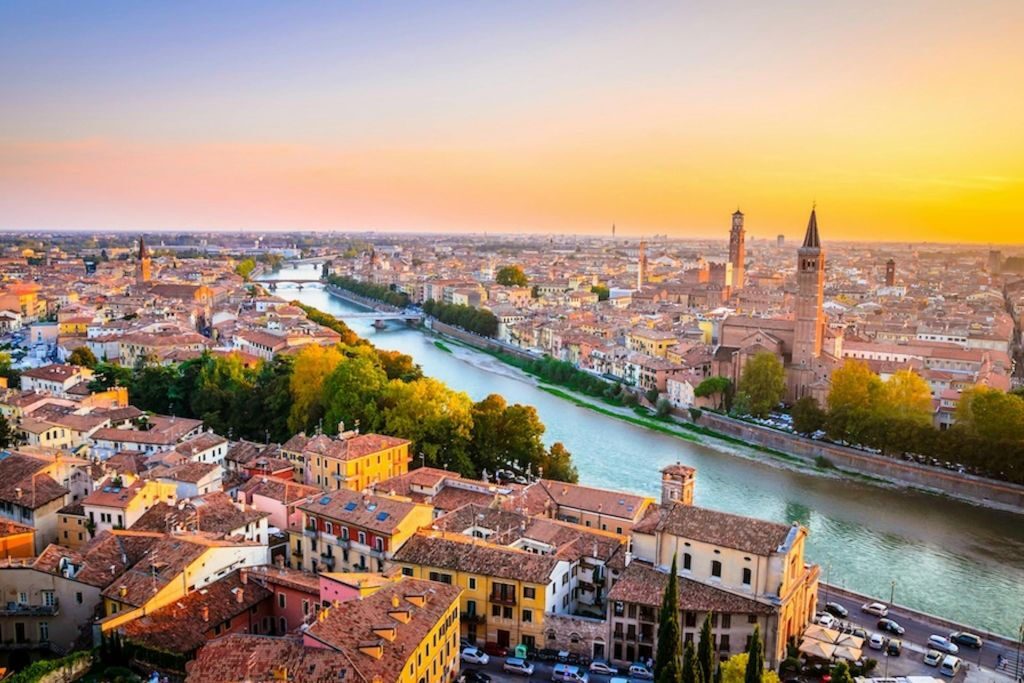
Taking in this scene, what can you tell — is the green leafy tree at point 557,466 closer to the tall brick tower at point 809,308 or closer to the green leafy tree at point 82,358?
the tall brick tower at point 809,308

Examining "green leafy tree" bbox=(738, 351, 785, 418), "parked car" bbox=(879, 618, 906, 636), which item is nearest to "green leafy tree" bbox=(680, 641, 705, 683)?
"parked car" bbox=(879, 618, 906, 636)

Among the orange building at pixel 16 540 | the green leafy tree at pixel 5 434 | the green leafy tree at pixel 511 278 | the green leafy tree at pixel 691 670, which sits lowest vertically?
the orange building at pixel 16 540

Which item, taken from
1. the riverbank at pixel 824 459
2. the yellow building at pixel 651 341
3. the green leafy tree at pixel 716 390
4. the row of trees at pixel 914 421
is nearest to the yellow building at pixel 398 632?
the riverbank at pixel 824 459

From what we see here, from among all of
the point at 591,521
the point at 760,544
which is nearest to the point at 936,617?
the point at 760,544

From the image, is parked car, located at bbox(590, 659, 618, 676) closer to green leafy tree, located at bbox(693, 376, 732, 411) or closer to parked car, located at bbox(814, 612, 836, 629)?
parked car, located at bbox(814, 612, 836, 629)

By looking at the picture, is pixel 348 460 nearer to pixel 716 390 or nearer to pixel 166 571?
pixel 166 571
